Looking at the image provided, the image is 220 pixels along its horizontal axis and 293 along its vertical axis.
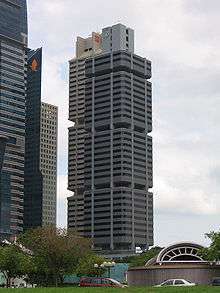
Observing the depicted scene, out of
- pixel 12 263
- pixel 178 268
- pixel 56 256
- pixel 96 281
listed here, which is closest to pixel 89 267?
pixel 56 256

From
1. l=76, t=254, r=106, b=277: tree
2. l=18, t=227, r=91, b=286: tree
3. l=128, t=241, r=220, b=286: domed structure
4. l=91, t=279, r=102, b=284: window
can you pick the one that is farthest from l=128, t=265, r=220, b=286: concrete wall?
l=76, t=254, r=106, b=277: tree

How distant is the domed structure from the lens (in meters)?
70.0

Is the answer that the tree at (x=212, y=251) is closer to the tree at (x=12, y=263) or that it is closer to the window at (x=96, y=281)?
the window at (x=96, y=281)

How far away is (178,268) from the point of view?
69.8m

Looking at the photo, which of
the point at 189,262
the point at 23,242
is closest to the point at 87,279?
the point at 189,262

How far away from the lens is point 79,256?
282ft

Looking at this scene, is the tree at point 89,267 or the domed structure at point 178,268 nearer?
the domed structure at point 178,268

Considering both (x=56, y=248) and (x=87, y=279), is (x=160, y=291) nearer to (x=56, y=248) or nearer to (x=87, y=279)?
(x=87, y=279)

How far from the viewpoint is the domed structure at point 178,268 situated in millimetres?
70000

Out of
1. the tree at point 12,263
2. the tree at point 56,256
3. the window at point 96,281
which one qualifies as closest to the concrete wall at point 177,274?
the window at point 96,281

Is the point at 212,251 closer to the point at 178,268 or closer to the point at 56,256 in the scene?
the point at 178,268

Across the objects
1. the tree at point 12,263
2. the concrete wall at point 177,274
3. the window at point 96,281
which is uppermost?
the tree at point 12,263

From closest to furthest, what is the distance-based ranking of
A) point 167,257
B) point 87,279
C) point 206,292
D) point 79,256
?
1. point 206,292
2. point 87,279
3. point 167,257
4. point 79,256

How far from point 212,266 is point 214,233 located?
29.8ft
